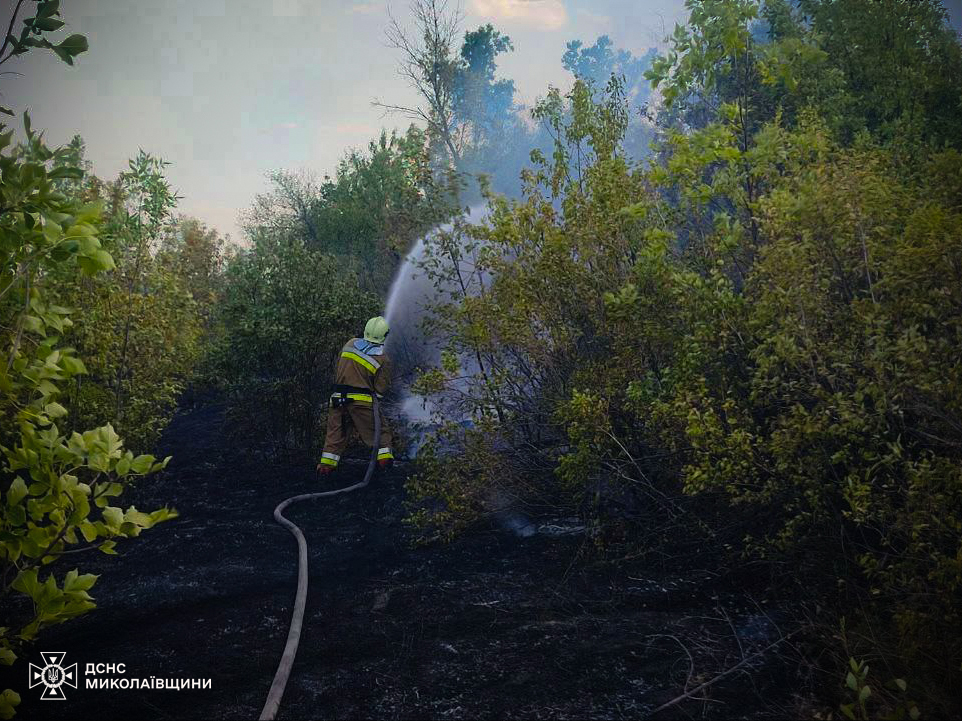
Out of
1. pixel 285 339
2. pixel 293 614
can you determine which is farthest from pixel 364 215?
pixel 293 614

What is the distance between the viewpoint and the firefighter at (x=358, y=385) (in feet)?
29.9

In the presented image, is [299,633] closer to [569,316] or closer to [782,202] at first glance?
[569,316]

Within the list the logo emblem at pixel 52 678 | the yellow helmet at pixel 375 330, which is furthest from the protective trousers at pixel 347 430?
the logo emblem at pixel 52 678

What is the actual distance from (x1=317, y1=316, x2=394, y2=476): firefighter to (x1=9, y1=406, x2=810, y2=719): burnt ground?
1990mm

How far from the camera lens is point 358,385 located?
9.12 meters

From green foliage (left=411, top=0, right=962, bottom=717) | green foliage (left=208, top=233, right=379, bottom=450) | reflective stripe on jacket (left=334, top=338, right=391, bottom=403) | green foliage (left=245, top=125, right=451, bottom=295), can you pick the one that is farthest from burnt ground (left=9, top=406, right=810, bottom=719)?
green foliage (left=245, top=125, right=451, bottom=295)

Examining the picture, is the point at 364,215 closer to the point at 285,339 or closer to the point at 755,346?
the point at 285,339

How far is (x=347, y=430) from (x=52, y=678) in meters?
5.36

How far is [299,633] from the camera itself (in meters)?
4.58

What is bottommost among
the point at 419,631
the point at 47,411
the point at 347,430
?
the point at 419,631

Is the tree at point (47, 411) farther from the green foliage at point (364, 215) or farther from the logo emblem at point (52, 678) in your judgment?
the green foliage at point (364, 215)

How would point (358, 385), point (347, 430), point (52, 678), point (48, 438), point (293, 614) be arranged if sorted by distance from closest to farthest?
point (48, 438) < point (52, 678) < point (293, 614) < point (358, 385) < point (347, 430)

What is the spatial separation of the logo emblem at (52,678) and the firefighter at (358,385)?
4.82m

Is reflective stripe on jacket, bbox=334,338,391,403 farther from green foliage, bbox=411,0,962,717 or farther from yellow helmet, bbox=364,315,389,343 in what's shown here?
green foliage, bbox=411,0,962,717
